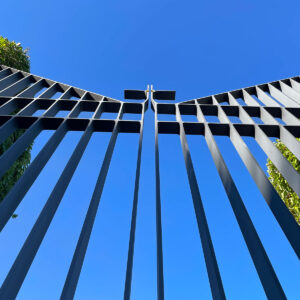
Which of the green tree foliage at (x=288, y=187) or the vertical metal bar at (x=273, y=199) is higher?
the green tree foliage at (x=288, y=187)

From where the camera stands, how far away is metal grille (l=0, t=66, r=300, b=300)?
4.99 ft

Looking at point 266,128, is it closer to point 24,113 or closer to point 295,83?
point 295,83

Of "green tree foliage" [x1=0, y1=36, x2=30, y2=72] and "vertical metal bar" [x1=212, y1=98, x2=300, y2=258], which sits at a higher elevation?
"green tree foliage" [x1=0, y1=36, x2=30, y2=72]

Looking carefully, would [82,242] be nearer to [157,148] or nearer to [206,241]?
[206,241]

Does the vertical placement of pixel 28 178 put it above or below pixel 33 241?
above

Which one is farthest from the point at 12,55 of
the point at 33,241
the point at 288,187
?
the point at 288,187

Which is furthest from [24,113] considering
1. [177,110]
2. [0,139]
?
[177,110]

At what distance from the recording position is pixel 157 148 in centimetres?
256

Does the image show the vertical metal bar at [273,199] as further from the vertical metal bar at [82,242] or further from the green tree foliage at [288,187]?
the green tree foliage at [288,187]

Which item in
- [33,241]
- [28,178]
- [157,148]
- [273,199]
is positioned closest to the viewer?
[33,241]

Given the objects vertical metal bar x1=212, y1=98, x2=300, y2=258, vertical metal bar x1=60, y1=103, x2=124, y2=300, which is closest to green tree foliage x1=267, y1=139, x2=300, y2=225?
vertical metal bar x1=212, y1=98, x2=300, y2=258

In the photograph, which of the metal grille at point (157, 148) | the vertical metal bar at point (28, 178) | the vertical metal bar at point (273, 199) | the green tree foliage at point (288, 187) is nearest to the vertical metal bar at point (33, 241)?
the metal grille at point (157, 148)

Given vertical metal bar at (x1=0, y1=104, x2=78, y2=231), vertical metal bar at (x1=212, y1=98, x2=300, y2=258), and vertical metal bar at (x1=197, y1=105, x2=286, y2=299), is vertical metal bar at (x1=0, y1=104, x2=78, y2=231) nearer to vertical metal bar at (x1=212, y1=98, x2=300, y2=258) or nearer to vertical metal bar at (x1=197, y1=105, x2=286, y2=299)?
vertical metal bar at (x1=197, y1=105, x2=286, y2=299)

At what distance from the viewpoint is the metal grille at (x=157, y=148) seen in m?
1.52
